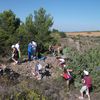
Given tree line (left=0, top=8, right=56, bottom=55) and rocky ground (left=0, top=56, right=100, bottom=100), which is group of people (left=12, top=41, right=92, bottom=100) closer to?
rocky ground (left=0, top=56, right=100, bottom=100)

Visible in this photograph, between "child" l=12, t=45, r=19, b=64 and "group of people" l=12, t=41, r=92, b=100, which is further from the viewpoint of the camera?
"child" l=12, t=45, r=19, b=64

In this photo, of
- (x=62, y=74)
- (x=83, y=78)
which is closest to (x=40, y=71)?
(x=62, y=74)

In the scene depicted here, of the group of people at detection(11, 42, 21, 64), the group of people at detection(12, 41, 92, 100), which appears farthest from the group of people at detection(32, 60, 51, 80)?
the group of people at detection(11, 42, 21, 64)

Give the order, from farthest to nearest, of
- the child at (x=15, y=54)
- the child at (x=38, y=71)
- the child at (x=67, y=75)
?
the child at (x=15, y=54)
the child at (x=38, y=71)
the child at (x=67, y=75)

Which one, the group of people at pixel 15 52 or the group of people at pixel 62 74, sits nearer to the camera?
the group of people at pixel 62 74

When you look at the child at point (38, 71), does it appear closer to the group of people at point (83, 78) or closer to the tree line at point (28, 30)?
the group of people at point (83, 78)

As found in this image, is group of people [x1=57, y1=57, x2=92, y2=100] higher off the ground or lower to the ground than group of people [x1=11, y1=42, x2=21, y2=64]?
lower

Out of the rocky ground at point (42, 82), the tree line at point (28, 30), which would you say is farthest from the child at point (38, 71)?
the tree line at point (28, 30)

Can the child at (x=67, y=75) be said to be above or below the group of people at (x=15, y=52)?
below

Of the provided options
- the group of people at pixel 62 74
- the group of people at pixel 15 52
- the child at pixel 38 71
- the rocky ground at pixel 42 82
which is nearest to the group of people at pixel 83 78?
the group of people at pixel 62 74

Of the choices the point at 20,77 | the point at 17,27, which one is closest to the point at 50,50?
the point at 17,27

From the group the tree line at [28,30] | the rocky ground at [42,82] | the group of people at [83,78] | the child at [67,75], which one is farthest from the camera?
the tree line at [28,30]

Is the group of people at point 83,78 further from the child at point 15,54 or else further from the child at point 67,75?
the child at point 15,54

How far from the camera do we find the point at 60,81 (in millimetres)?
19719
